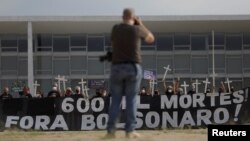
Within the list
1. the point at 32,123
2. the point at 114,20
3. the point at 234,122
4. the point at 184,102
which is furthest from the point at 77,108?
the point at 114,20

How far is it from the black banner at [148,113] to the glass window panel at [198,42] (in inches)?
1006

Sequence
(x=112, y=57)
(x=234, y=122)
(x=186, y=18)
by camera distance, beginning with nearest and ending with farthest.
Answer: (x=112, y=57) → (x=234, y=122) → (x=186, y=18)

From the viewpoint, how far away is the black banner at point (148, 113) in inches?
763

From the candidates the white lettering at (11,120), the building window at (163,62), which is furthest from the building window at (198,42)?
the white lettering at (11,120)

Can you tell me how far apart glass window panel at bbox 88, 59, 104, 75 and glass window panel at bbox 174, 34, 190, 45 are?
5.85 m

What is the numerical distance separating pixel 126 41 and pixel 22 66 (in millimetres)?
35518

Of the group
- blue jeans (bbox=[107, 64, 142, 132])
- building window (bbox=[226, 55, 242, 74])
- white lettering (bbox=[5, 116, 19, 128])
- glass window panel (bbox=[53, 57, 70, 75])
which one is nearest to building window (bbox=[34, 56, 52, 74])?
glass window panel (bbox=[53, 57, 70, 75])

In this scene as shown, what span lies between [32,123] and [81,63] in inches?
986

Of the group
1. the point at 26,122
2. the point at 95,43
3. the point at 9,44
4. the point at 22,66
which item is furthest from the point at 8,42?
the point at 26,122

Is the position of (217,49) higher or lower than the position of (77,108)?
higher

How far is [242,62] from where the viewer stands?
44.8m

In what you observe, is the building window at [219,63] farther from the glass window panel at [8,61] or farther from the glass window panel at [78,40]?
the glass window panel at [8,61]

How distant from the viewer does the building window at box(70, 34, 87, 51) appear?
44688 mm

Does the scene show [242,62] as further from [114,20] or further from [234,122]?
[234,122]
